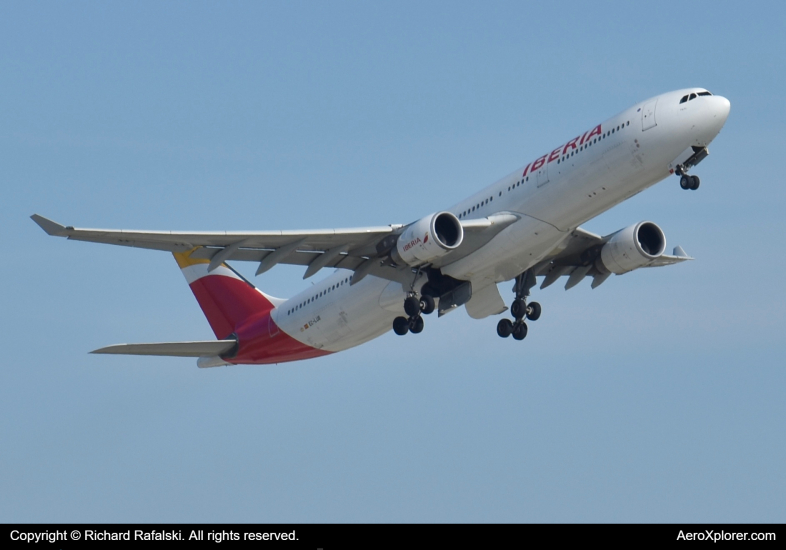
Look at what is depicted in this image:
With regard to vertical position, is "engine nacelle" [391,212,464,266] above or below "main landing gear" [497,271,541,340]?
below

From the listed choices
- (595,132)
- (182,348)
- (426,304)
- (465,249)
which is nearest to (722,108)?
(595,132)

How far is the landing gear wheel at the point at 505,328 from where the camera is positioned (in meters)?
39.1

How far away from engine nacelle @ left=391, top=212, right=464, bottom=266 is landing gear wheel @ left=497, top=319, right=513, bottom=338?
256 inches

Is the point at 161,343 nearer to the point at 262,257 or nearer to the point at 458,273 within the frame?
the point at 262,257

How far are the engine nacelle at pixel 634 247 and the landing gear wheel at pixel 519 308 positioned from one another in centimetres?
312

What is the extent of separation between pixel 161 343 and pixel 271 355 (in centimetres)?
385

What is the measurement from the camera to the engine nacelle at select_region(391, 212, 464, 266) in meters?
32.7

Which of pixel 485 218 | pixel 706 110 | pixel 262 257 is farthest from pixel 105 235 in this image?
pixel 706 110

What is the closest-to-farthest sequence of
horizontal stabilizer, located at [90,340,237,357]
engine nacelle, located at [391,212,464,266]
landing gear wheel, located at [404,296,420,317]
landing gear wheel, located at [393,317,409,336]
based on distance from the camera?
engine nacelle, located at [391,212,464,266] < landing gear wheel, located at [404,296,420,317] < landing gear wheel, located at [393,317,409,336] < horizontal stabilizer, located at [90,340,237,357]

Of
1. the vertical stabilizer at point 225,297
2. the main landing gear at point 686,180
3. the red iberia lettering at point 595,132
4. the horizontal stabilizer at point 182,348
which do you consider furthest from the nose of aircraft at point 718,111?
the horizontal stabilizer at point 182,348

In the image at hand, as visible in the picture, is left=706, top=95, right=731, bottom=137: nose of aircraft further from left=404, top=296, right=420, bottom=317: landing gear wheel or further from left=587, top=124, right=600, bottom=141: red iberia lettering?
left=404, top=296, right=420, bottom=317: landing gear wheel

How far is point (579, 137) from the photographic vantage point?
3253cm

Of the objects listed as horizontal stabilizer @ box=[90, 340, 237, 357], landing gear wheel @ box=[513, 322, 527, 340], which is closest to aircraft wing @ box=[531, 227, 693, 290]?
landing gear wheel @ box=[513, 322, 527, 340]

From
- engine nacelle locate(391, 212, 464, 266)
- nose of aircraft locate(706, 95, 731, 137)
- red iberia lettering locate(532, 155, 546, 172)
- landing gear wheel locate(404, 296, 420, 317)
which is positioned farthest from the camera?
landing gear wheel locate(404, 296, 420, 317)
